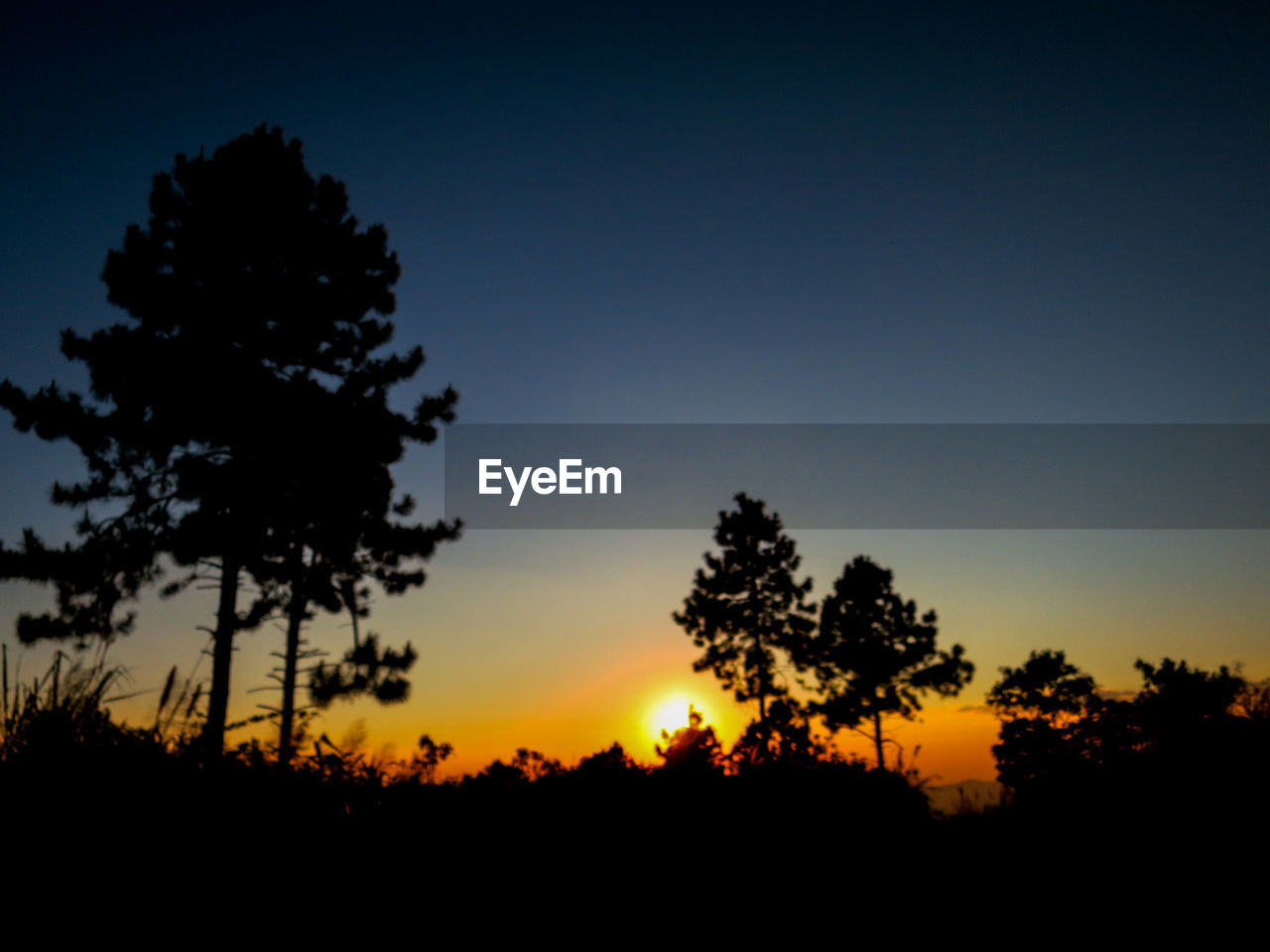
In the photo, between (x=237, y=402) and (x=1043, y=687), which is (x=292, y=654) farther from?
(x=1043, y=687)

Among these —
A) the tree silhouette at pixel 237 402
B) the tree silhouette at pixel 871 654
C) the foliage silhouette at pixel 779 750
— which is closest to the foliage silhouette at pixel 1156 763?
the foliage silhouette at pixel 779 750

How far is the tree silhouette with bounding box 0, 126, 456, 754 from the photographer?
14.2m

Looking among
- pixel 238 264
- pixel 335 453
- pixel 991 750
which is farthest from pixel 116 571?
pixel 991 750

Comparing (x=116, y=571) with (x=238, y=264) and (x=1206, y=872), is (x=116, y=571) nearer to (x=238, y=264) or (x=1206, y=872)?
(x=238, y=264)

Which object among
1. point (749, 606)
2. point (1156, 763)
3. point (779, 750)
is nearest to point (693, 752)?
point (779, 750)

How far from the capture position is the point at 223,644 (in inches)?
556

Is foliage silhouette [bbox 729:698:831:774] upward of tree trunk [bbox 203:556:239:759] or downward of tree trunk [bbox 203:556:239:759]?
downward

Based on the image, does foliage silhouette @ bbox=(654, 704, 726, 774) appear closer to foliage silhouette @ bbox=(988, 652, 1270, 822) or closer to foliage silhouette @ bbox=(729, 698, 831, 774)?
foliage silhouette @ bbox=(729, 698, 831, 774)

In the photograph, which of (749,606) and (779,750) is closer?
(779,750)

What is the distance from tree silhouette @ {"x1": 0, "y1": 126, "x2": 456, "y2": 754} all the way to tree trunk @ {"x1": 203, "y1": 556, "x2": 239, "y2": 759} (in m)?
0.03

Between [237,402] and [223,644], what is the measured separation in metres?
4.92

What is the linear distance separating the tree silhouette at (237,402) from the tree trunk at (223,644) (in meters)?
0.03

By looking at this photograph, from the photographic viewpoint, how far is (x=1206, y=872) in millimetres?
3824

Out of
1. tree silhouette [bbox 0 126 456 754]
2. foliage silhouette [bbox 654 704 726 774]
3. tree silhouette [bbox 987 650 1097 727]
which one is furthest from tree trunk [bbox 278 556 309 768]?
tree silhouette [bbox 987 650 1097 727]
